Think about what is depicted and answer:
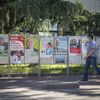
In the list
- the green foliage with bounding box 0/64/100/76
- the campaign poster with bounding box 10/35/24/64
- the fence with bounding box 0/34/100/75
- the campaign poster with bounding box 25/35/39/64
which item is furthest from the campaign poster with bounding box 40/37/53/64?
the campaign poster with bounding box 10/35/24/64

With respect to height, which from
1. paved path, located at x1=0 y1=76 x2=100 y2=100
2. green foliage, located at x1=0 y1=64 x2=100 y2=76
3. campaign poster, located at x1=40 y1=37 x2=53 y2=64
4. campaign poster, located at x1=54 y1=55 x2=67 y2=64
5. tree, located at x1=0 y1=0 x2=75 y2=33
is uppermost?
tree, located at x1=0 y1=0 x2=75 y2=33

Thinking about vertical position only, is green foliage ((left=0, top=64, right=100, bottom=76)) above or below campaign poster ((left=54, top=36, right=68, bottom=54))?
below

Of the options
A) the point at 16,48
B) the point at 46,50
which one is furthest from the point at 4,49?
→ the point at 46,50

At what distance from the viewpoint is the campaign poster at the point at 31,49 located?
1920 cm

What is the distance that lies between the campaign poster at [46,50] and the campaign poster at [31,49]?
25 centimetres

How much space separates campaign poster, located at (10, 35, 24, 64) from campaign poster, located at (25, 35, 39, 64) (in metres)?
0.24

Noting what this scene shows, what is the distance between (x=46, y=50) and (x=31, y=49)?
73 cm

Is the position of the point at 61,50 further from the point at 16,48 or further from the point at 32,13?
the point at 32,13

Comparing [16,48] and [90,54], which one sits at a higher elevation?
[16,48]

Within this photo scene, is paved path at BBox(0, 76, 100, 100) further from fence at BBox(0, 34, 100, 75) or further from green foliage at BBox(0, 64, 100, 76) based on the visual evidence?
green foliage at BBox(0, 64, 100, 76)

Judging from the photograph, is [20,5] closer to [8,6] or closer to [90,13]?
[8,6]

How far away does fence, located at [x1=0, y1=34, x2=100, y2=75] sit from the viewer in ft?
62.1

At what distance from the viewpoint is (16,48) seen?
62.5ft

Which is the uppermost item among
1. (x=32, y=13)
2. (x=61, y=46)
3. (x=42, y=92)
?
(x=32, y=13)
